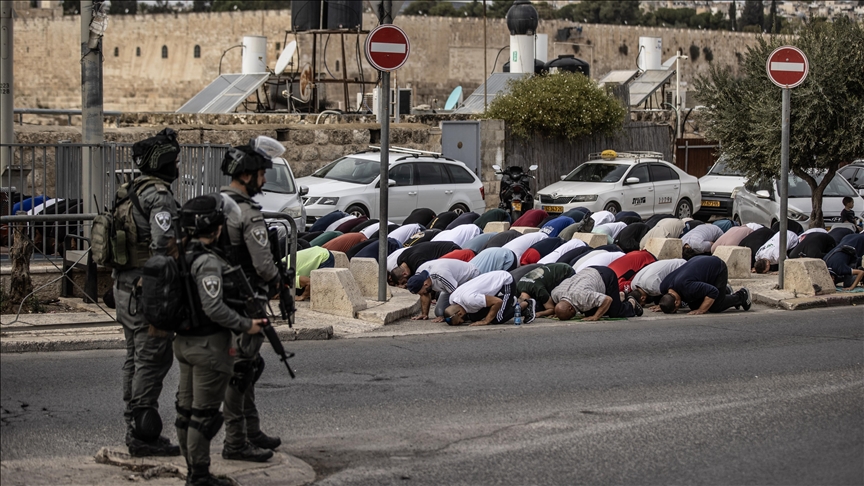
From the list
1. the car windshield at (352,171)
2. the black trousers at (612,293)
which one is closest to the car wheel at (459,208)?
the car windshield at (352,171)


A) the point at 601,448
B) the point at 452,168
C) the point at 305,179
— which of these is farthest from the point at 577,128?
the point at 601,448

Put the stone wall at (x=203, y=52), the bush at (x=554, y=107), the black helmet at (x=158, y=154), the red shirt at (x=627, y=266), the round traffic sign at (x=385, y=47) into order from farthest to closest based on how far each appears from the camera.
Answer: the stone wall at (x=203, y=52), the bush at (x=554, y=107), the red shirt at (x=627, y=266), the round traffic sign at (x=385, y=47), the black helmet at (x=158, y=154)

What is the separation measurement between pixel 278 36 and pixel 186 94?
25.8 feet

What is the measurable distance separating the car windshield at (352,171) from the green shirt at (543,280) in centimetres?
813

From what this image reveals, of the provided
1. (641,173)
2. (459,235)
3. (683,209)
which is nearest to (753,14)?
(683,209)

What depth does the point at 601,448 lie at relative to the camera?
6.63 m

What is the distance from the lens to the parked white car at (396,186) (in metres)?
19.4

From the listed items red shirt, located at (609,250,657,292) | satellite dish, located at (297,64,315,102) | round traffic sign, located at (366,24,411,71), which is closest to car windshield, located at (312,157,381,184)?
red shirt, located at (609,250,657,292)

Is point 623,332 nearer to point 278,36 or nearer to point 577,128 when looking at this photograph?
point 577,128

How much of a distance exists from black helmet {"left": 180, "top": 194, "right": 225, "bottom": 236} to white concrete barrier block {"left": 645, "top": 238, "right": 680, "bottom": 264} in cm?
1064

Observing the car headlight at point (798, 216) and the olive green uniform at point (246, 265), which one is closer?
the olive green uniform at point (246, 265)

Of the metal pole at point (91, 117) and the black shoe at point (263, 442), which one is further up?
the metal pole at point (91, 117)

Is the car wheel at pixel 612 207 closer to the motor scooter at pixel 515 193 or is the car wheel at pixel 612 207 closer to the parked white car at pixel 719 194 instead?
the motor scooter at pixel 515 193

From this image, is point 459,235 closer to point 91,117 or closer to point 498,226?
point 498,226
